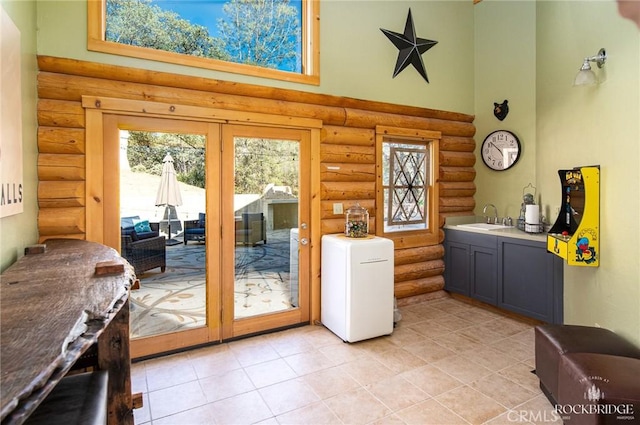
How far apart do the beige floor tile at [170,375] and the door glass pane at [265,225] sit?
2.38 ft

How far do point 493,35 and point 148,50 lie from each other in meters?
4.47

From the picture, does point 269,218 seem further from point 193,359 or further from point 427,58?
point 427,58

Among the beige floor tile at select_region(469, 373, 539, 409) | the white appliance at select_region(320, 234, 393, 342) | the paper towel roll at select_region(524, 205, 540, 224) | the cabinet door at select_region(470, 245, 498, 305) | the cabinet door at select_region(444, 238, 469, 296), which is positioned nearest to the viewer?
the beige floor tile at select_region(469, 373, 539, 409)

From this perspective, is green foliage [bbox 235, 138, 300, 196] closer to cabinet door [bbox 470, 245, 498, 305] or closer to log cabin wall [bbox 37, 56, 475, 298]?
log cabin wall [bbox 37, 56, 475, 298]

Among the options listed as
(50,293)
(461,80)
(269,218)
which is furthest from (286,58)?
(50,293)

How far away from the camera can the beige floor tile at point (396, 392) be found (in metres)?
2.51

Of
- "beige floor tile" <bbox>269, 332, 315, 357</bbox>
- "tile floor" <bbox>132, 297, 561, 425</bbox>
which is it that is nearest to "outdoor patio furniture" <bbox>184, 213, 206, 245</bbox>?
"tile floor" <bbox>132, 297, 561, 425</bbox>

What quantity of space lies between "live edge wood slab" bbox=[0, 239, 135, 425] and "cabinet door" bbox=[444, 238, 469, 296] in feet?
13.5

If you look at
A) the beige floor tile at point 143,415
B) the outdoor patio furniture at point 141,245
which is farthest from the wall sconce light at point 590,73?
the beige floor tile at point 143,415

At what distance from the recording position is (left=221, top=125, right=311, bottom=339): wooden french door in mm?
3504

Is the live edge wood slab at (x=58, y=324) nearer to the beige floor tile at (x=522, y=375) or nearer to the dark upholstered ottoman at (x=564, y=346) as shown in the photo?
the dark upholstered ottoman at (x=564, y=346)

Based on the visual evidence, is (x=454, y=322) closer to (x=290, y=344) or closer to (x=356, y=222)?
(x=356, y=222)

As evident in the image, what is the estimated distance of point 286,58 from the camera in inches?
151

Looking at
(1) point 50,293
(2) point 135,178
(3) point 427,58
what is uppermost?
(3) point 427,58
